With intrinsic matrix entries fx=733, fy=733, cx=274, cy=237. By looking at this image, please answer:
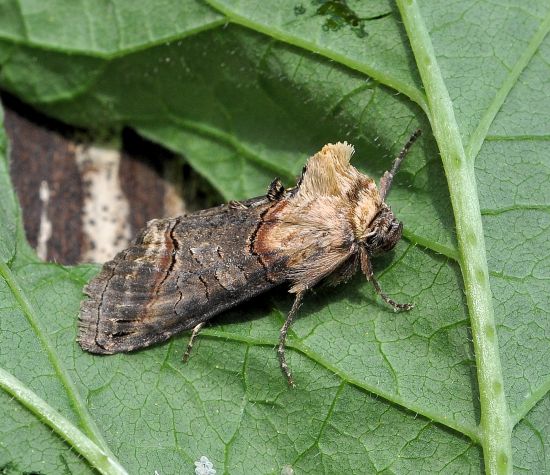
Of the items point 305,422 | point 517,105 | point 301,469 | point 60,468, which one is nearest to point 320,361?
point 305,422

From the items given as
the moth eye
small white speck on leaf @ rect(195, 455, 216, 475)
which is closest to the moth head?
the moth eye

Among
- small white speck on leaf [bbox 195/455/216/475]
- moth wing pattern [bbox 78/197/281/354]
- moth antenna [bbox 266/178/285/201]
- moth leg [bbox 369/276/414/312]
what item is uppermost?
moth antenna [bbox 266/178/285/201]

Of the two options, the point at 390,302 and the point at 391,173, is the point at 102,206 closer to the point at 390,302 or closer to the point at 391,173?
the point at 391,173

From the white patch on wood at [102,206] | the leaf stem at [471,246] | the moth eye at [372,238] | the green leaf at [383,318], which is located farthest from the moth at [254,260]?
the white patch on wood at [102,206]

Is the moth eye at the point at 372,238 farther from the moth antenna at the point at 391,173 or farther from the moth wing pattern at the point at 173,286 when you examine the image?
the moth wing pattern at the point at 173,286

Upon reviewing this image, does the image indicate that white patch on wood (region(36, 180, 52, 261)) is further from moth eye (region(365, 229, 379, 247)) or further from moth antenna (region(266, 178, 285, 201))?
moth eye (region(365, 229, 379, 247))

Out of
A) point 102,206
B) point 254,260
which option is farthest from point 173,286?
point 102,206
